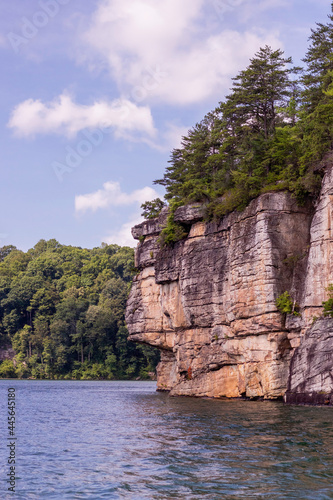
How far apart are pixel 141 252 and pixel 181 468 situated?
48220 mm

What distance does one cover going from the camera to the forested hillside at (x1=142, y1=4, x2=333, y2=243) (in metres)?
40.2

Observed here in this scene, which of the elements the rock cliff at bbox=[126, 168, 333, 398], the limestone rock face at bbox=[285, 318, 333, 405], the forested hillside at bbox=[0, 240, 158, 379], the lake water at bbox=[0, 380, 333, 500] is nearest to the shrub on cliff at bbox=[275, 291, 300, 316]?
the rock cliff at bbox=[126, 168, 333, 398]

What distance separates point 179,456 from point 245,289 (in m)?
24.3

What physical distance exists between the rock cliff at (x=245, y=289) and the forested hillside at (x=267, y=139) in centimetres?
145

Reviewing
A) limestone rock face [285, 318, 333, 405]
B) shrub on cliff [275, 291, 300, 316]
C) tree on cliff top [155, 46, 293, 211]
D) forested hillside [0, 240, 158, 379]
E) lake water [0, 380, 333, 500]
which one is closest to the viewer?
lake water [0, 380, 333, 500]

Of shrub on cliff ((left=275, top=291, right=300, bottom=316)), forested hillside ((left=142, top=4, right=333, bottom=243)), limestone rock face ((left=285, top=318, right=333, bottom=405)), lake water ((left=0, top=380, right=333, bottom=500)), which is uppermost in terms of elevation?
forested hillside ((left=142, top=4, right=333, bottom=243))

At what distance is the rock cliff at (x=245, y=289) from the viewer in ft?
123

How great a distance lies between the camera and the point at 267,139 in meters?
47.4

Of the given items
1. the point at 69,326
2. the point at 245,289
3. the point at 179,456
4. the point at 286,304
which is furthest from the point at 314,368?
the point at 69,326

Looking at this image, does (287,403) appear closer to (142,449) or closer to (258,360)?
(258,360)

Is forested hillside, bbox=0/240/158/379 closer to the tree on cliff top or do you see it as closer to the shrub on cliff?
the tree on cliff top

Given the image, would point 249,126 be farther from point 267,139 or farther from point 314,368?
point 314,368

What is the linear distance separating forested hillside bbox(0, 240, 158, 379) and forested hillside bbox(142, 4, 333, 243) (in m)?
58.7

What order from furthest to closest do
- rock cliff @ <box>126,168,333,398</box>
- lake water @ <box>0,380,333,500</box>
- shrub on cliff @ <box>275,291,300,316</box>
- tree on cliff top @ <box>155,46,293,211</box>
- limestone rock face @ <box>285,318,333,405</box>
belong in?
tree on cliff top @ <box>155,46,293,211</box>
shrub on cliff @ <box>275,291,300,316</box>
rock cliff @ <box>126,168,333,398</box>
limestone rock face @ <box>285,318,333,405</box>
lake water @ <box>0,380,333,500</box>
